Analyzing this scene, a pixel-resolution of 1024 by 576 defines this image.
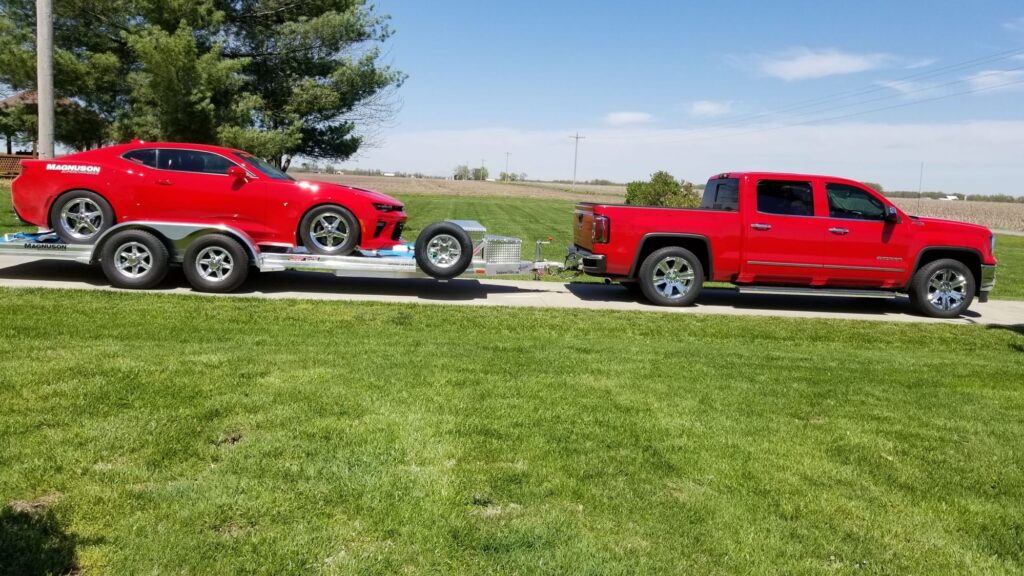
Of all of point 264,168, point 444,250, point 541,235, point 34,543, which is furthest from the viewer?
point 541,235

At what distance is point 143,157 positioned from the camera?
362 inches

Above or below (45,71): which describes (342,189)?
below

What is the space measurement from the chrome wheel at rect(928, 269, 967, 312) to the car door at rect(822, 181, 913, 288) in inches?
20.8

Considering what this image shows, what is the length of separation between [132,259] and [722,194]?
781cm

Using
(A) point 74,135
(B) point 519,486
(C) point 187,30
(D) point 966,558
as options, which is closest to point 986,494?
(D) point 966,558

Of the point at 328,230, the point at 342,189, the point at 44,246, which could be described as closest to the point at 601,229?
the point at 342,189

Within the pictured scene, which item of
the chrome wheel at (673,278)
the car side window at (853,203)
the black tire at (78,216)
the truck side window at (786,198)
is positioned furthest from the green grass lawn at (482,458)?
the car side window at (853,203)

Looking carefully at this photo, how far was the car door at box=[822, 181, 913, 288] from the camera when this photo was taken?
32.9 ft

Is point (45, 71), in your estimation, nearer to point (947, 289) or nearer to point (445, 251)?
point (445, 251)

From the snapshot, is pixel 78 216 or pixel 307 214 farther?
pixel 307 214

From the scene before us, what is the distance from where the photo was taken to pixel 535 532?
318 centimetres

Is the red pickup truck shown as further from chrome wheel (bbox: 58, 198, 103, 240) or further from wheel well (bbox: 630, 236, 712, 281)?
chrome wheel (bbox: 58, 198, 103, 240)

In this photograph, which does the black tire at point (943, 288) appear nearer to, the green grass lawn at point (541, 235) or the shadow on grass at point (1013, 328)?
the shadow on grass at point (1013, 328)

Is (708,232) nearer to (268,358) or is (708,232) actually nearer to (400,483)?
(268,358)
